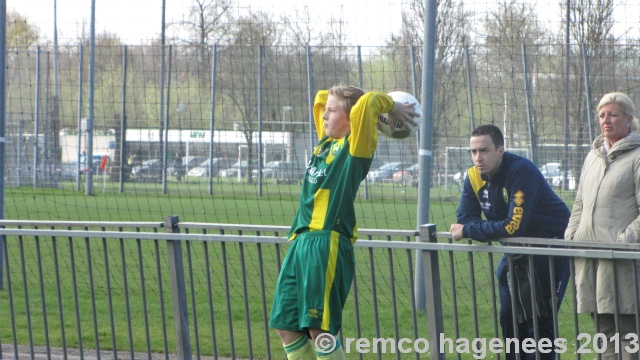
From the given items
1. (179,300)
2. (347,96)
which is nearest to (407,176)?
(179,300)

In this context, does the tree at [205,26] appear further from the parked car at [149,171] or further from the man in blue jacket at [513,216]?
the man in blue jacket at [513,216]

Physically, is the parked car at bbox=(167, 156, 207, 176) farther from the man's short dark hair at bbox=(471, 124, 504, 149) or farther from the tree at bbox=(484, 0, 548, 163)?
the man's short dark hair at bbox=(471, 124, 504, 149)

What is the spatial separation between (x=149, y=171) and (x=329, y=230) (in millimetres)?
19276

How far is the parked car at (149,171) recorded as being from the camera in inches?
904

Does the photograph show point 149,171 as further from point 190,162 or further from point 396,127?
point 396,127

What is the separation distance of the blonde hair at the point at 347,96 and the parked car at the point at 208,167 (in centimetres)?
1564

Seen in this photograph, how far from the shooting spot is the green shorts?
446 cm

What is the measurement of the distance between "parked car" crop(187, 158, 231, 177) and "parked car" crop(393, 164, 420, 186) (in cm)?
499

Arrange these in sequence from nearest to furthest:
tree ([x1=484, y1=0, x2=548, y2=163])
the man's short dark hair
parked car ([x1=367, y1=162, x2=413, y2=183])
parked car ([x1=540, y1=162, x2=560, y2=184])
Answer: the man's short dark hair → tree ([x1=484, y1=0, x2=548, y2=163]) → parked car ([x1=540, y1=162, x2=560, y2=184]) → parked car ([x1=367, y1=162, x2=413, y2=183])

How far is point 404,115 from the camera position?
15.4 feet

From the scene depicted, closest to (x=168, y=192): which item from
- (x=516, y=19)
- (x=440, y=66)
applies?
(x=440, y=66)

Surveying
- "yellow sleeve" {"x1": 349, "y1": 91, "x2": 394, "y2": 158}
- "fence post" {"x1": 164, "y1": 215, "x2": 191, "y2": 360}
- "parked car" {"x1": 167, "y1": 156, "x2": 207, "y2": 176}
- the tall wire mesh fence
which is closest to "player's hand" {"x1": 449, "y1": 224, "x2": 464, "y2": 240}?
"yellow sleeve" {"x1": 349, "y1": 91, "x2": 394, "y2": 158}

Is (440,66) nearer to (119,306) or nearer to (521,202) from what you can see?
(119,306)

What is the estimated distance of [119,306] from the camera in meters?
9.57
